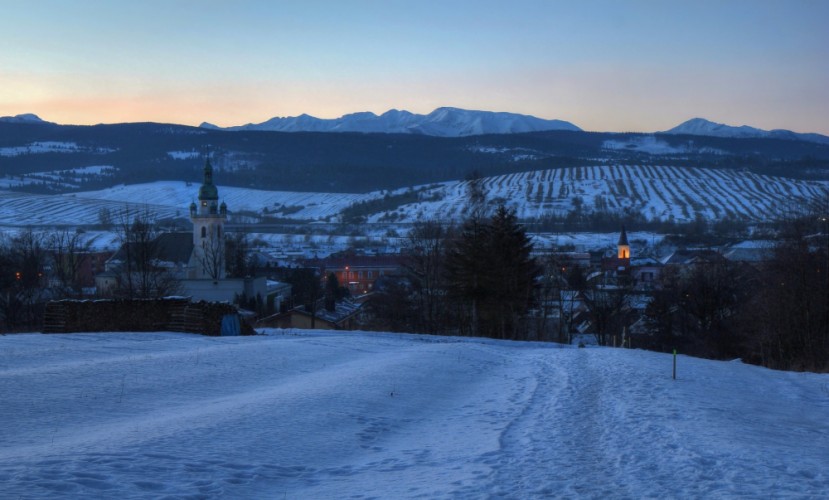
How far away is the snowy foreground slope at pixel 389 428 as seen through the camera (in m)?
9.35

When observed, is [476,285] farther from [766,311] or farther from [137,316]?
[137,316]

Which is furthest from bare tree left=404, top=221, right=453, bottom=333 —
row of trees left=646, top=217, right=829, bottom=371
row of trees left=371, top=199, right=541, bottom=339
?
row of trees left=646, top=217, right=829, bottom=371

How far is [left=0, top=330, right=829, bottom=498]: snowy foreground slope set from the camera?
30.7ft

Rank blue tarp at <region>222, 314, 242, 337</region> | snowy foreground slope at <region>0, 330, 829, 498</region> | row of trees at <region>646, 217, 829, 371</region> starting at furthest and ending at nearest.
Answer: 1. row of trees at <region>646, 217, 829, 371</region>
2. blue tarp at <region>222, 314, 242, 337</region>
3. snowy foreground slope at <region>0, 330, 829, 498</region>

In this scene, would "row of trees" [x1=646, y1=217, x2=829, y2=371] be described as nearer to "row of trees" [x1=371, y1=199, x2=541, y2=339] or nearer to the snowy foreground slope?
"row of trees" [x1=371, y1=199, x2=541, y2=339]

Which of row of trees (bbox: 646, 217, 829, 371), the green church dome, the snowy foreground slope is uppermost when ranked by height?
the green church dome

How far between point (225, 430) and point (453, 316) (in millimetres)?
40817

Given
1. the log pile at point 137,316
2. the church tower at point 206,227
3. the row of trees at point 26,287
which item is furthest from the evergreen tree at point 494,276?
the church tower at point 206,227

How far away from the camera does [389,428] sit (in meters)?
13.3

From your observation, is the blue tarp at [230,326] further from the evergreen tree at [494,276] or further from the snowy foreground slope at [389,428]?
the evergreen tree at [494,276]

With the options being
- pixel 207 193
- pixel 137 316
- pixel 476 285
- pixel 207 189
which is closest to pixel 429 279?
pixel 476 285

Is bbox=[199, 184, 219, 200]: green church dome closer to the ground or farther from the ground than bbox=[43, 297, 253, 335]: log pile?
farther from the ground

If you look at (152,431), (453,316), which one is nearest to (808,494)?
(152,431)

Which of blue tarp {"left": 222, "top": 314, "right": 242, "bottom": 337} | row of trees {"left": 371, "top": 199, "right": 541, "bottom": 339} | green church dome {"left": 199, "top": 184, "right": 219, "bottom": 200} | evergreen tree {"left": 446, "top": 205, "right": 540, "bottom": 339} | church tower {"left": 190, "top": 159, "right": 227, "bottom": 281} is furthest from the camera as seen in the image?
green church dome {"left": 199, "top": 184, "right": 219, "bottom": 200}
